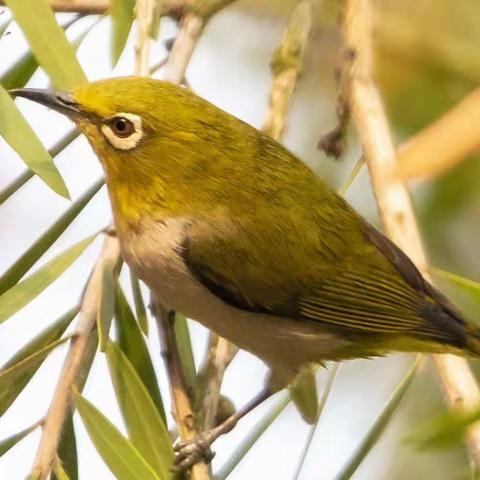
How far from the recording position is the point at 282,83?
2.36 metres

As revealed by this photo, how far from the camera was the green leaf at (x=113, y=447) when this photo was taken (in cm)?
173

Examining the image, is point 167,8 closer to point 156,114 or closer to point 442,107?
point 156,114

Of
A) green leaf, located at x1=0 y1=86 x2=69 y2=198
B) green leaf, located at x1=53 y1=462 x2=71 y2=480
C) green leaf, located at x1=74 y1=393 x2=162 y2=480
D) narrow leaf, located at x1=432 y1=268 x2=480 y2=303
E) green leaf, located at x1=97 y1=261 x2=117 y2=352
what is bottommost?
green leaf, located at x1=53 y1=462 x2=71 y2=480

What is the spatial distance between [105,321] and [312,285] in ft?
2.08

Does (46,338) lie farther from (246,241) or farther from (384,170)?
(384,170)

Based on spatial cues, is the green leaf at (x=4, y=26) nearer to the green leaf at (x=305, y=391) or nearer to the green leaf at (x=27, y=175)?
the green leaf at (x=27, y=175)

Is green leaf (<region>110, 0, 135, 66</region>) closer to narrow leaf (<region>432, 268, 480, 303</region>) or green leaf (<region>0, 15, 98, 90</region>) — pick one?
green leaf (<region>0, 15, 98, 90</region>)

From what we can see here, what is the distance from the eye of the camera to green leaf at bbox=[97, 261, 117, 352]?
5.85 ft

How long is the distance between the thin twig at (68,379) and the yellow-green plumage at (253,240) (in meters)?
0.20

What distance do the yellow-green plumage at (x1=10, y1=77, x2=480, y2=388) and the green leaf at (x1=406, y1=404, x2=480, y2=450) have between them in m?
0.97

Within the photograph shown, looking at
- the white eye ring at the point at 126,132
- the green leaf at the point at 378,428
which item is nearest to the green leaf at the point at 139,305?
the white eye ring at the point at 126,132

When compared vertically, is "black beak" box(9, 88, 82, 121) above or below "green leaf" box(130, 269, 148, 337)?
above

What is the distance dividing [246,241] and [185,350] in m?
0.26

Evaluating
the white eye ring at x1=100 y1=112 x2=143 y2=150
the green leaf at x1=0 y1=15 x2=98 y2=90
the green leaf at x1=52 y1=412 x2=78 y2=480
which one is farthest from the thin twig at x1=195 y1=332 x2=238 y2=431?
the green leaf at x1=0 y1=15 x2=98 y2=90
